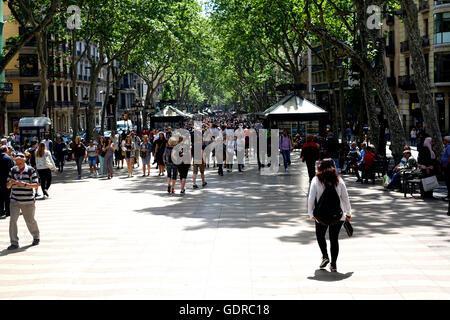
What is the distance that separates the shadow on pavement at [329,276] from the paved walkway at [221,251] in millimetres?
25

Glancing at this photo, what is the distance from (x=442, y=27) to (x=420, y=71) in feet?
83.4

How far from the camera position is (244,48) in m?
52.2

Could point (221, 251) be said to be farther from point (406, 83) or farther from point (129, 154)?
point (406, 83)

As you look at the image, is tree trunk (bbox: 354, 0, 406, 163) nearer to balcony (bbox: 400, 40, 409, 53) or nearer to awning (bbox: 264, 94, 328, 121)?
awning (bbox: 264, 94, 328, 121)

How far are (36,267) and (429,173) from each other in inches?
405

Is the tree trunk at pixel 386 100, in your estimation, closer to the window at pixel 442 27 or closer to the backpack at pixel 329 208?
Result: the backpack at pixel 329 208

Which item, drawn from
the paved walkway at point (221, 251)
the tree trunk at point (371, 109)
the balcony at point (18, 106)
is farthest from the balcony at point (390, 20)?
the paved walkway at point (221, 251)

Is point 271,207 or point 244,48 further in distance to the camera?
point 244,48

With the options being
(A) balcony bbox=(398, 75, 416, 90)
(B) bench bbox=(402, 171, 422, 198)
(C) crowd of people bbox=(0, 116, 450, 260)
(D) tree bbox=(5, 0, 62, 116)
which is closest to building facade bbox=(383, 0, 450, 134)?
(A) balcony bbox=(398, 75, 416, 90)

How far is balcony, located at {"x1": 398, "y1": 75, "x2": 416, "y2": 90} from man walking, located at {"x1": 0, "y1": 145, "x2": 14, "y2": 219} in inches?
1467

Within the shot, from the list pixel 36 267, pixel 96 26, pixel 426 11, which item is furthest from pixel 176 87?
pixel 36 267

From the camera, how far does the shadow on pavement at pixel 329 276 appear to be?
7.85 metres
